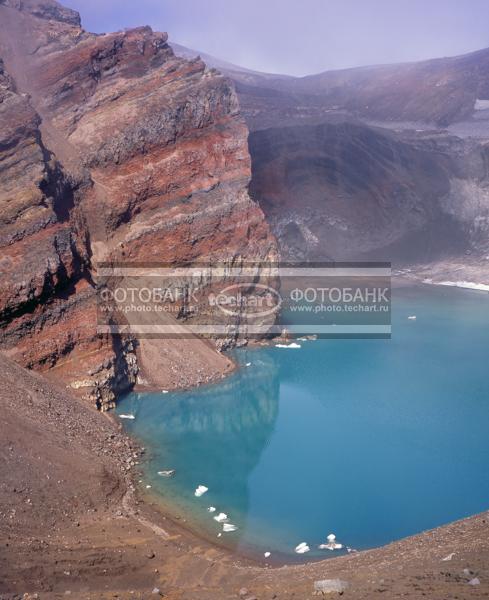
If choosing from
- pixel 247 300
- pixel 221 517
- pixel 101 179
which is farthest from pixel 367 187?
pixel 221 517

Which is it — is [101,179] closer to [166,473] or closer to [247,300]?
[247,300]

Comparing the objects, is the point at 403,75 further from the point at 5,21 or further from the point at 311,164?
the point at 5,21

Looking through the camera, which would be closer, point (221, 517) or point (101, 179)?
point (221, 517)

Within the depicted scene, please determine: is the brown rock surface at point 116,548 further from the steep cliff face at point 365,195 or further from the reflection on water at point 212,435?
the steep cliff face at point 365,195

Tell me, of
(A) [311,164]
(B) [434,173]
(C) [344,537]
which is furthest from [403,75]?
(C) [344,537]

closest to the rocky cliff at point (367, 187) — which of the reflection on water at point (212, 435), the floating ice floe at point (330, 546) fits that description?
the reflection on water at point (212, 435)
